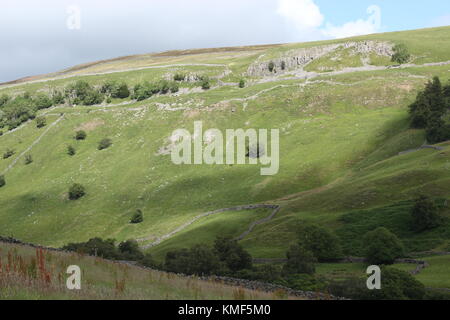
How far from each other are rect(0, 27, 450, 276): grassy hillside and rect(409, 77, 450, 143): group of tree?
3135mm

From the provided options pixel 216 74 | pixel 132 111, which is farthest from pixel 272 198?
pixel 216 74

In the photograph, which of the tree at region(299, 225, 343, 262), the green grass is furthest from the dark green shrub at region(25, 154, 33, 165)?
the green grass

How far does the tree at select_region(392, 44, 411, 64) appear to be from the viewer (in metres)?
140

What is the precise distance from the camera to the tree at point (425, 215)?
50.2 m

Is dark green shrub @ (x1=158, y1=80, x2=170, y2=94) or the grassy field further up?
dark green shrub @ (x1=158, y1=80, x2=170, y2=94)

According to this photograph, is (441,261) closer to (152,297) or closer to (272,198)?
(152,297)

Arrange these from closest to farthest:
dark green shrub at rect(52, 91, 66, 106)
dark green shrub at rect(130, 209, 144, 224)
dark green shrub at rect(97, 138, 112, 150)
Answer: dark green shrub at rect(130, 209, 144, 224) < dark green shrub at rect(97, 138, 112, 150) < dark green shrub at rect(52, 91, 66, 106)

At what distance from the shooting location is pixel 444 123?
8631cm

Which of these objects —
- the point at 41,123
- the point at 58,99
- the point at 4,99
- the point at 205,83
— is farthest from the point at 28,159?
the point at 4,99

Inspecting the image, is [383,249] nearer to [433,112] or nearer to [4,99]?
[433,112]

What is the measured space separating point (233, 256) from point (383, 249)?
1646 centimetres

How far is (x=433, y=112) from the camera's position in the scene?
91000 mm

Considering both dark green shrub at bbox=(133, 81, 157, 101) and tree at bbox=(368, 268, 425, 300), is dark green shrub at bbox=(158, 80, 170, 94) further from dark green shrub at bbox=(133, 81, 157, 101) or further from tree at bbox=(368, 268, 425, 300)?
tree at bbox=(368, 268, 425, 300)
